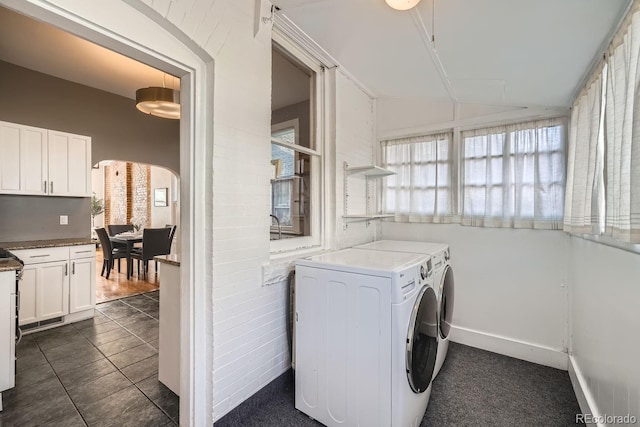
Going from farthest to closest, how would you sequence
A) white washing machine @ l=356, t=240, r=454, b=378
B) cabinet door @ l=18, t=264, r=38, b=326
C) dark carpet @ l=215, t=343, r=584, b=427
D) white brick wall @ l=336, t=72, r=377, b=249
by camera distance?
cabinet door @ l=18, t=264, r=38, b=326 → white brick wall @ l=336, t=72, r=377, b=249 → white washing machine @ l=356, t=240, r=454, b=378 → dark carpet @ l=215, t=343, r=584, b=427

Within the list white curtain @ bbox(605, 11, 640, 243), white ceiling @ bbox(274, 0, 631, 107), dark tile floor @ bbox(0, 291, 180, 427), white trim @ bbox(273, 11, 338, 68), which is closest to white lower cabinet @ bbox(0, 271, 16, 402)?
dark tile floor @ bbox(0, 291, 180, 427)

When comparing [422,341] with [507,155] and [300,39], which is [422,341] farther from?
[300,39]

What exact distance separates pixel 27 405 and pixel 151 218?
6.91m

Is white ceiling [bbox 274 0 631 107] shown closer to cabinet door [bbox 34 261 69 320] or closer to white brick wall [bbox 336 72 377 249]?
white brick wall [bbox 336 72 377 249]

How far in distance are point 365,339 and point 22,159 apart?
3.99m

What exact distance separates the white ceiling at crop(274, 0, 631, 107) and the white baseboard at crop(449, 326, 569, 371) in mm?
2009

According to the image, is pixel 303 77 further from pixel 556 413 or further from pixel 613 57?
pixel 556 413

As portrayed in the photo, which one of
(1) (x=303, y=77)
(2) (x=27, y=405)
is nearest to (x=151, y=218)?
(2) (x=27, y=405)

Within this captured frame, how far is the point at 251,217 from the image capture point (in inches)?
68.2

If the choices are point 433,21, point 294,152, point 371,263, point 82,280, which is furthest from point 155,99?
point 371,263

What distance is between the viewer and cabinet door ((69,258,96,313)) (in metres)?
3.11

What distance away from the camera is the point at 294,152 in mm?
2277

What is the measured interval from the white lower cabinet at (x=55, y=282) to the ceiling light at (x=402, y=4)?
389 centimetres

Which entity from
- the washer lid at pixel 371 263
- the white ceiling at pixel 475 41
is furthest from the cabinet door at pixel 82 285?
the white ceiling at pixel 475 41
